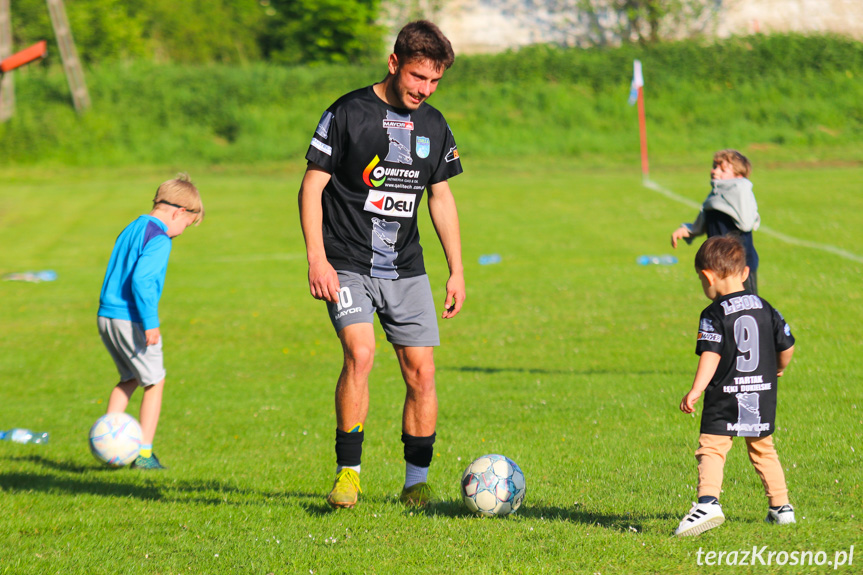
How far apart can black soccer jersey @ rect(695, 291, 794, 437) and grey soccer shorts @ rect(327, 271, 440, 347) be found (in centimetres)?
159

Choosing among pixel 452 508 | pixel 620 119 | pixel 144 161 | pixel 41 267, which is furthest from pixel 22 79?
pixel 452 508

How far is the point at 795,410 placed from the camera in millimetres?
7629

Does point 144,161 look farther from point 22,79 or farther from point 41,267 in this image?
point 41,267

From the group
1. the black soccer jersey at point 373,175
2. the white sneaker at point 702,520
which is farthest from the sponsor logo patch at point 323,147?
the white sneaker at point 702,520

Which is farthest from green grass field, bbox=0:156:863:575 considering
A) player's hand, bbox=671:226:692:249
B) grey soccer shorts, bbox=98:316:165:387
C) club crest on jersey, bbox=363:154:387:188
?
club crest on jersey, bbox=363:154:387:188

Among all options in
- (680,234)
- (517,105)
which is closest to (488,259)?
(680,234)

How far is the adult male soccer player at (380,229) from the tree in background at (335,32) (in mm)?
45178

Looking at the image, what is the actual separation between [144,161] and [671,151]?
2182cm

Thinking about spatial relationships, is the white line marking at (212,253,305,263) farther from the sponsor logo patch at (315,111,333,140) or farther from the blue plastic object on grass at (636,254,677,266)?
the sponsor logo patch at (315,111,333,140)

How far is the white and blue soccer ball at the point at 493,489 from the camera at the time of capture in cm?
514

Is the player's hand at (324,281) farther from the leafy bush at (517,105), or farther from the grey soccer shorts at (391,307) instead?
the leafy bush at (517,105)

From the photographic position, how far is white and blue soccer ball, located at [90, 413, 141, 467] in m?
6.79

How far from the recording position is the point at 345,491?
514 cm

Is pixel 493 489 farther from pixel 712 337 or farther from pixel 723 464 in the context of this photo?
pixel 712 337
